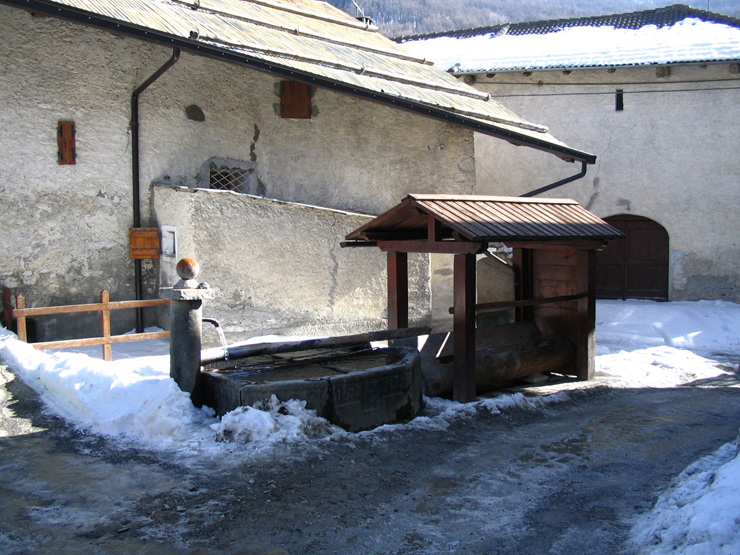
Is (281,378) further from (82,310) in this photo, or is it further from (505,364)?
(82,310)

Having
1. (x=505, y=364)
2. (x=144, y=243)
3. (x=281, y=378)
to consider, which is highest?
(x=144, y=243)

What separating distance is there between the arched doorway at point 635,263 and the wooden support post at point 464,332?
9.11m

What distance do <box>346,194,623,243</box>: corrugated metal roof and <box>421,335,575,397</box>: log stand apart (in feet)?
4.50

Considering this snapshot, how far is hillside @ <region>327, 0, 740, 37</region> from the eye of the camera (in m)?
51.6

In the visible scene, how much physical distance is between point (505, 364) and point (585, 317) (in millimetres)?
1347

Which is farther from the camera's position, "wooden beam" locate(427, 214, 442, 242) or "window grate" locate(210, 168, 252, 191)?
"window grate" locate(210, 168, 252, 191)

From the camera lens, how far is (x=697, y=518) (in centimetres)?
365

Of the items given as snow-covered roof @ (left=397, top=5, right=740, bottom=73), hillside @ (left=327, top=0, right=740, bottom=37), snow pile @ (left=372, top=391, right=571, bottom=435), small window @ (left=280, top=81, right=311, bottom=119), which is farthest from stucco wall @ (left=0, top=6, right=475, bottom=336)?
hillside @ (left=327, top=0, right=740, bottom=37)

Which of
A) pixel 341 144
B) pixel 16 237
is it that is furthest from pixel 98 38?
pixel 341 144

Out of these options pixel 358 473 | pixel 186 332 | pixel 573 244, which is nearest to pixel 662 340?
pixel 573 244

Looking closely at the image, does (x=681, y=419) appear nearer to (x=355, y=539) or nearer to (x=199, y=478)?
(x=355, y=539)

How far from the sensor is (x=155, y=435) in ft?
18.5

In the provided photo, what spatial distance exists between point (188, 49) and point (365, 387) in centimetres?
512

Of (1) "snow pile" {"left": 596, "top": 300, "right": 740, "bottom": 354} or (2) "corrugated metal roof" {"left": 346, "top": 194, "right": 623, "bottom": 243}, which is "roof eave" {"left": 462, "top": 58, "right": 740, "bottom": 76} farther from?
(2) "corrugated metal roof" {"left": 346, "top": 194, "right": 623, "bottom": 243}
